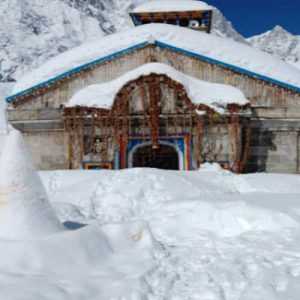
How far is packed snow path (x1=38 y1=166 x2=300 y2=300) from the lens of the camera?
4664mm

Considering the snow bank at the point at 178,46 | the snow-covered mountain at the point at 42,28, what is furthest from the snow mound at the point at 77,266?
the snow-covered mountain at the point at 42,28

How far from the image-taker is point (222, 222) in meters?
7.39

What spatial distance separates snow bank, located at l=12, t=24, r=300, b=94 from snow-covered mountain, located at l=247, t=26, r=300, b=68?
99.7 m

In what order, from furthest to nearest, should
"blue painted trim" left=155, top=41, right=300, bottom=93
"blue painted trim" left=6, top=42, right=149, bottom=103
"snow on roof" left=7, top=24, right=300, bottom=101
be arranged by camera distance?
1. "blue painted trim" left=6, top=42, right=149, bottom=103
2. "snow on roof" left=7, top=24, right=300, bottom=101
3. "blue painted trim" left=155, top=41, right=300, bottom=93

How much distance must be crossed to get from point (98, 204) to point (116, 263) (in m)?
Answer: 4.17

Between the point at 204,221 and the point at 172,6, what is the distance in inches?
622

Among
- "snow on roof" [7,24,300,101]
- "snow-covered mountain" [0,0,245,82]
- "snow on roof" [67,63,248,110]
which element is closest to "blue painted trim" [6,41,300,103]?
"snow on roof" [7,24,300,101]

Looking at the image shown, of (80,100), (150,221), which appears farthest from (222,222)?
(80,100)

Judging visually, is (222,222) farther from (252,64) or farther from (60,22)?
(60,22)

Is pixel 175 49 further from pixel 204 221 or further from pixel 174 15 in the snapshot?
pixel 204 221

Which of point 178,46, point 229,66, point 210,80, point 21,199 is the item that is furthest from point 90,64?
point 21,199

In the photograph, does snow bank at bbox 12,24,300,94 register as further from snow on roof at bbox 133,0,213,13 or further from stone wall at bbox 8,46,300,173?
snow on roof at bbox 133,0,213,13

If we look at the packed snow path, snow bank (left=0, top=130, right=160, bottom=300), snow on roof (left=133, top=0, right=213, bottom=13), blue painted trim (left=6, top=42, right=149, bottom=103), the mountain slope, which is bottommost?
the packed snow path

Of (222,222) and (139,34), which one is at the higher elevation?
(139,34)
